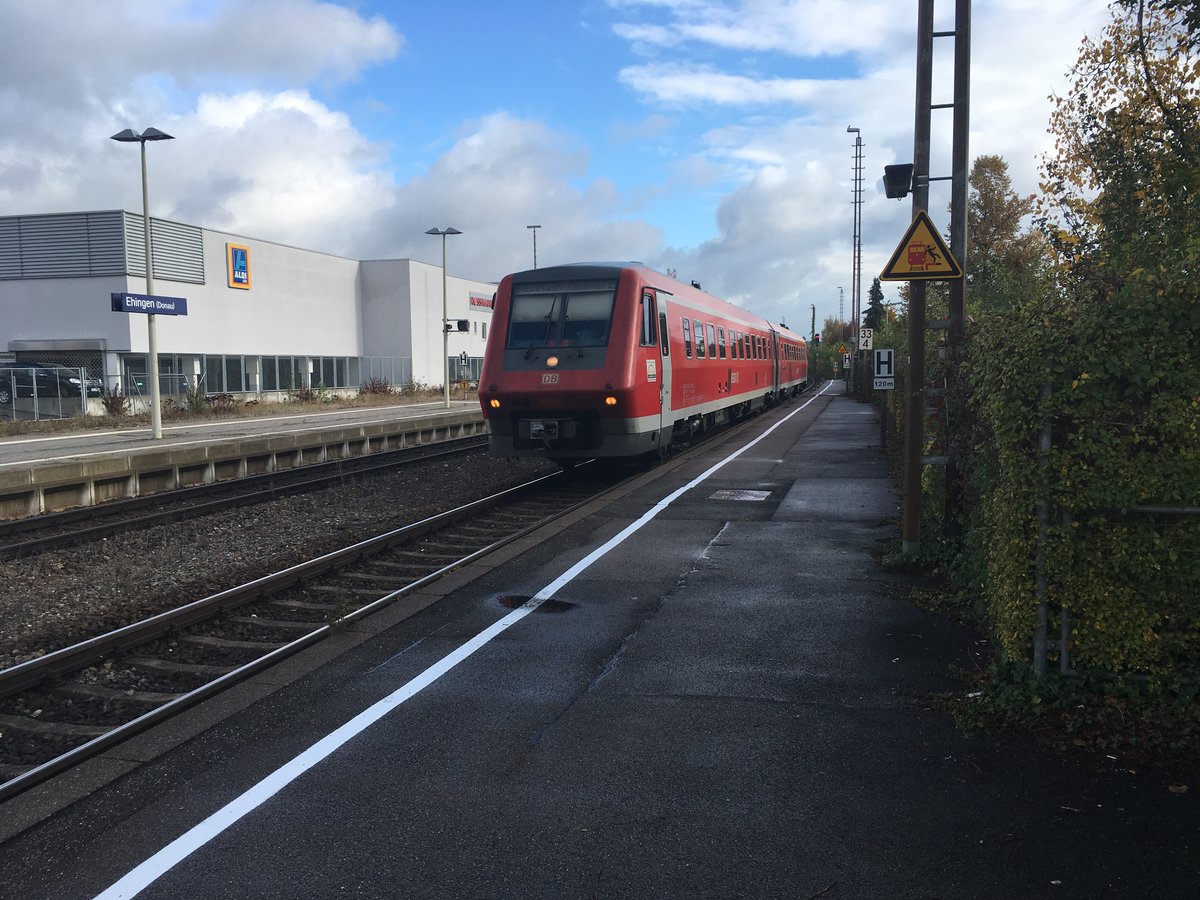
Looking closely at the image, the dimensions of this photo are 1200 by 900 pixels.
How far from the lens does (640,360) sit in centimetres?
1371

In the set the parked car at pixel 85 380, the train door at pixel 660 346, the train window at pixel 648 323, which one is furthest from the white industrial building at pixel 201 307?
the train window at pixel 648 323

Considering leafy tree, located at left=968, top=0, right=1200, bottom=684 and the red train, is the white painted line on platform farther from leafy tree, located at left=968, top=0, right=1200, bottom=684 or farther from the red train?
the red train

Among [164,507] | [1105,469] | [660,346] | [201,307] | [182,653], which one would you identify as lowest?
[182,653]

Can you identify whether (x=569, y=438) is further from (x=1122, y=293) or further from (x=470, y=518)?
(x=1122, y=293)

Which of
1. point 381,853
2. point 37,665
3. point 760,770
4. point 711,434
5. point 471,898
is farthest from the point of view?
point 711,434

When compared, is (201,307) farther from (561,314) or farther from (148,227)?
(561,314)

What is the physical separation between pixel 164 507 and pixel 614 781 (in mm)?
11315

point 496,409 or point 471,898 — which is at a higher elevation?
point 496,409

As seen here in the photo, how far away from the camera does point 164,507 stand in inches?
536

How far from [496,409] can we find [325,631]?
769 cm

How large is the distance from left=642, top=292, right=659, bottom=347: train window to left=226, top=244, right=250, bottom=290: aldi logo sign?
33.3 meters

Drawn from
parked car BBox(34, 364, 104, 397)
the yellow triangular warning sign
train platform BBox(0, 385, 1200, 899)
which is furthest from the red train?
parked car BBox(34, 364, 104, 397)

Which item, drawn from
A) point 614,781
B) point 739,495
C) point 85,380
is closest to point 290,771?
point 614,781

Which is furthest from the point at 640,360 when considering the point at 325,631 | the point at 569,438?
the point at 325,631
